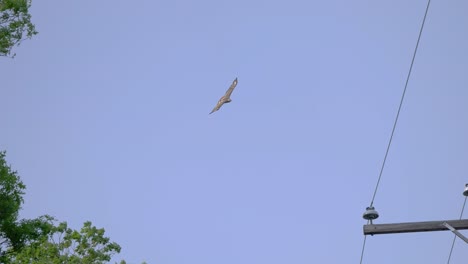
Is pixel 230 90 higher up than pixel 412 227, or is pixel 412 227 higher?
pixel 230 90

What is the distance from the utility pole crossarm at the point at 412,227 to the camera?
13.9m

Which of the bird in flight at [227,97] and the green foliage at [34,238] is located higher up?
the bird in flight at [227,97]

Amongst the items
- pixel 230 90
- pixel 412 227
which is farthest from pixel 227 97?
pixel 412 227

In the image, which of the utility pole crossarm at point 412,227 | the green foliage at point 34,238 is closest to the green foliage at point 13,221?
the green foliage at point 34,238

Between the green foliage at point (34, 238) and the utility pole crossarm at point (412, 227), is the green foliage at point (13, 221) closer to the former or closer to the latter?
the green foliage at point (34, 238)

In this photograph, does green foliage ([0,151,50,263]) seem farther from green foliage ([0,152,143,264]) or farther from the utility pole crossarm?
the utility pole crossarm

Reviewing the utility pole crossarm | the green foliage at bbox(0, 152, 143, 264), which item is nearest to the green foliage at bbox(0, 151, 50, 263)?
the green foliage at bbox(0, 152, 143, 264)

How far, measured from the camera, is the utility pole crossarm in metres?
13.9

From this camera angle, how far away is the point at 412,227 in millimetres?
14305

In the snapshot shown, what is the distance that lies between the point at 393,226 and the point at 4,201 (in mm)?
10509

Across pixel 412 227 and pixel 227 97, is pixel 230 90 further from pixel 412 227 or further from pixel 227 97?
pixel 412 227

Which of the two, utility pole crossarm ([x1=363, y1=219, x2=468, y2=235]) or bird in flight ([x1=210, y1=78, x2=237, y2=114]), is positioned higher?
bird in flight ([x1=210, y1=78, x2=237, y2=114])

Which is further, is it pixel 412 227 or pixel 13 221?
pixel 13 221

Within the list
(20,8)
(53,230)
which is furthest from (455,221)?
(20,8)
